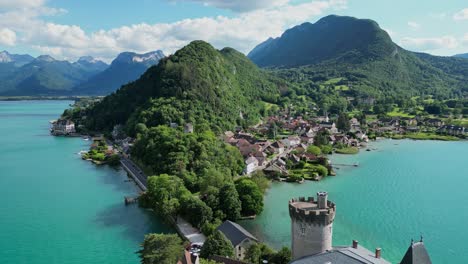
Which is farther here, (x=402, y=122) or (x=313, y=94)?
(x=313, y=94)

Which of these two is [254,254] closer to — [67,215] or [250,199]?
[250,199]

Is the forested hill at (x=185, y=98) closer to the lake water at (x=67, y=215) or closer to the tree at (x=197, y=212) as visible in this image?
the lake water at (x=67, y=215)

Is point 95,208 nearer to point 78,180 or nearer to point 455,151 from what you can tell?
point 78,180

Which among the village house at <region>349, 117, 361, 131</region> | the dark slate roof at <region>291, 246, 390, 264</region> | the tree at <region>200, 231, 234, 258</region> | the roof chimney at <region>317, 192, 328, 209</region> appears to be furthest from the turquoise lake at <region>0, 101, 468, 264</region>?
the village house at <region>349, 117, 361, 131</region>

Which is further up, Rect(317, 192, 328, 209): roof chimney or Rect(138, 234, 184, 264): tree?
Rect(317, 192, 328, 209): roof chimney

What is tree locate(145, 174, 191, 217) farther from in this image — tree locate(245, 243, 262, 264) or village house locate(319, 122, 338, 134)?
village house locate(319, 122, 338, 134)

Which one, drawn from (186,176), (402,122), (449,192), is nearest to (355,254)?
(186,176)

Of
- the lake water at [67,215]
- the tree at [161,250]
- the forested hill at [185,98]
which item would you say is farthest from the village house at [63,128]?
the tree at [161,250]
